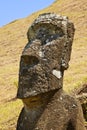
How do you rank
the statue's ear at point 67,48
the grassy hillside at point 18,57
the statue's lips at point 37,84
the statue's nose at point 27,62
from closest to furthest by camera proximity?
the statue's lips at point 37,84
the statue's nose at point 27,62
the statue's ear at point 67,48
the grassy hillside at point 18,57

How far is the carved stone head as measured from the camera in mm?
6789

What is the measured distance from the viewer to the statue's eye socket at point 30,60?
688cm

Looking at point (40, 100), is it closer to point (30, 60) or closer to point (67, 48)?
point (30, 60)

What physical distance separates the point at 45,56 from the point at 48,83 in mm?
359

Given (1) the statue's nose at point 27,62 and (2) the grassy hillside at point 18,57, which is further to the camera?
(2) the grassy hillside at point 18,57

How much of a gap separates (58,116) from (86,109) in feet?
26.7

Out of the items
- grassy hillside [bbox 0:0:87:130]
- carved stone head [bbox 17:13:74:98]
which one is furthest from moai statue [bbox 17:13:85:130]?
grassy hillside [bbox 0:0:87:130]

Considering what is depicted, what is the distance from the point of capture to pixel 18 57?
38.1 metres

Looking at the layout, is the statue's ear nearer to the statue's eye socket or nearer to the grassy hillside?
the statue's eye socket

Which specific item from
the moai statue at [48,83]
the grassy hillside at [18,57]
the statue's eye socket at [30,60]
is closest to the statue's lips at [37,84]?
the moai statue at [48,83]

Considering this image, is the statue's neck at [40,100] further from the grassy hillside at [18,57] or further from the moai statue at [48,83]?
the grassy hillside at [18,57]

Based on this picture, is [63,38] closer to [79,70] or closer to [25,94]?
[25,94]

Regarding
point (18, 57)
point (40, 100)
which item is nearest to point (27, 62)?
point (40, 100)

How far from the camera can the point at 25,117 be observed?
7023 mm
